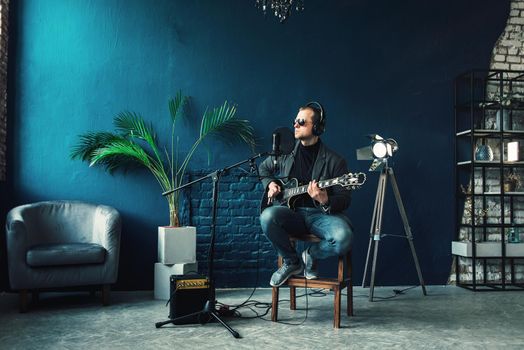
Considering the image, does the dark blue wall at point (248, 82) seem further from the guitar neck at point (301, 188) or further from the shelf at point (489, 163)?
the guitar neck at point (301, 188)

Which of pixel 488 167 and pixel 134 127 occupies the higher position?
pixel 134 127

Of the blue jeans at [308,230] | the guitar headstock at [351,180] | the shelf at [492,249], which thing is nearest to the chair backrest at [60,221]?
the blue jeans at [308,230]

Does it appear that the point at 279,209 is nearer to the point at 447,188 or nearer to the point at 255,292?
the point at 255,292

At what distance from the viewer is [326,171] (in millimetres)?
3705

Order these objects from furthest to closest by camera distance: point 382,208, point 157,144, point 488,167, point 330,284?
point 488,167 < point 157,144 < point 382,208 < point 330,284

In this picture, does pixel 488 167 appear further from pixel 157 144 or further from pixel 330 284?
pixel 157 144

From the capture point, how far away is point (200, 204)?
4.97m

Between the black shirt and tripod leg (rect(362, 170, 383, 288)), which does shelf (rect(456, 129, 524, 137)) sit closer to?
tripod leg (rect(362, 170, 383, 288))

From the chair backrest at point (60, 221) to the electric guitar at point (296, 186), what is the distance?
5.57ft

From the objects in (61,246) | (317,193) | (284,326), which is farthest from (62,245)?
(317,193)

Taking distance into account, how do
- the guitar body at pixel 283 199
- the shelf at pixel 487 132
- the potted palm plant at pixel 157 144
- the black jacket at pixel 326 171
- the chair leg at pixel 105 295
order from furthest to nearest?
the shelf at pixel 487 132 < the potted palm plant at pixel 157 144 < the chair leg at pixel 105 295 < the guitar body at pixel 283 199 < the black jacket at pixel 326 171

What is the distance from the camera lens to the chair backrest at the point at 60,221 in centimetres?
436

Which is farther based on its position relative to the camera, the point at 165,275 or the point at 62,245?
the point at 165,275

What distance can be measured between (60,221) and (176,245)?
3.39 feet
